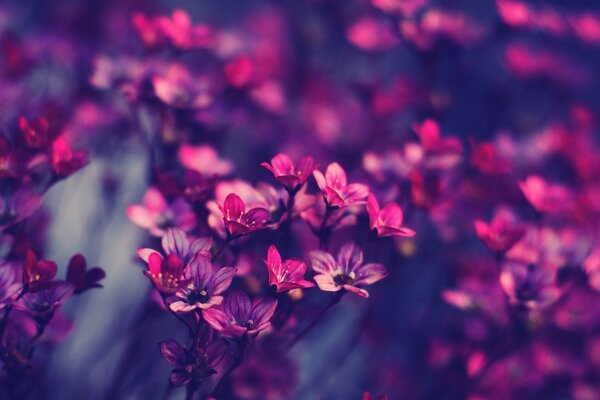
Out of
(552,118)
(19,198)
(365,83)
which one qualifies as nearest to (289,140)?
(365,83)

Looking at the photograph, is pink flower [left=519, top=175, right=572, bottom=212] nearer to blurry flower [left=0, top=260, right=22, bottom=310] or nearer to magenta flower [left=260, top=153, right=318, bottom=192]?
magenta flower [left=260, top=153, right=318, bottom=192]

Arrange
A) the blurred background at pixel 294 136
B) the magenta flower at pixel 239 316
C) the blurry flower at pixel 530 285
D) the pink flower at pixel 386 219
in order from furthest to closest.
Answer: the blurred background at pixel 294 136, the blurry flower at pixel 530 285, the pink flower at pixel 386 219, the magenta flower at pixel 239 316

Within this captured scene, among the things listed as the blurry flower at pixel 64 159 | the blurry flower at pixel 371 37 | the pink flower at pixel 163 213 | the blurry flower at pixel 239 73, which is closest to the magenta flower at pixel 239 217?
the pink flower at pixel 163 213

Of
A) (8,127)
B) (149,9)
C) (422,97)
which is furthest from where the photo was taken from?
(149,9)

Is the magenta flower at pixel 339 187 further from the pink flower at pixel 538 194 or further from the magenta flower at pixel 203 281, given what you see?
the pink flower at pixel 538 194

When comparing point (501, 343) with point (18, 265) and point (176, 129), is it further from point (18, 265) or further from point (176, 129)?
point (18, 265)

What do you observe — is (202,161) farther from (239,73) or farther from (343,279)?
(343,279)
